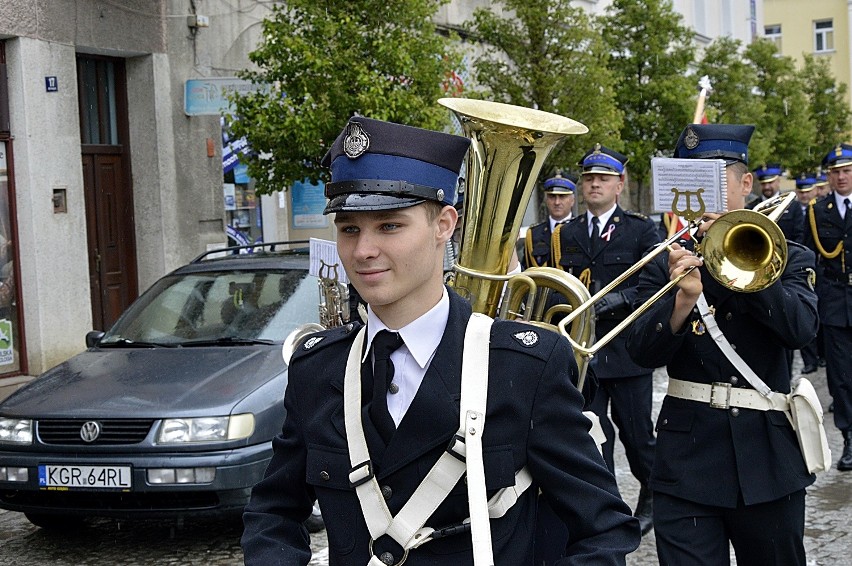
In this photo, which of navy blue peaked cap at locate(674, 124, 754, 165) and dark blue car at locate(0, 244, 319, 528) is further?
dark blue car at locate(0, 244, 319, 528)

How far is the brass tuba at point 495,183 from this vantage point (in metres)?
5.04

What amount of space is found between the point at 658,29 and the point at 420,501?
66.4 ft

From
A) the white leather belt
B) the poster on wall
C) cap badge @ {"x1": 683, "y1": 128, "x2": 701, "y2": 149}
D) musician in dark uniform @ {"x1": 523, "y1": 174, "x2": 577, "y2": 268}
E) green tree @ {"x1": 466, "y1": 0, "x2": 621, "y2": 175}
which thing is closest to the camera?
the white leather belt

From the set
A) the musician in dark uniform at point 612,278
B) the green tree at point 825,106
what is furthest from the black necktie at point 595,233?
the green tree at point 825,106

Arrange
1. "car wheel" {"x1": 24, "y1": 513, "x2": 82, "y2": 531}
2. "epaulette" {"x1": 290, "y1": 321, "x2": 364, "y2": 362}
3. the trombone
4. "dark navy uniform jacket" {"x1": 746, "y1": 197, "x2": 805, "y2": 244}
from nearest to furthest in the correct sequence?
"epaulette" {"x1": 290, "y1": 321, "x2": 364, "y2": 362}
the trombone
"car wheel" {"x1": 24, "y1": 513, "x2": 82, "y2": 531}
"dark navy uniform jacket" {"x1": 746, "y1": 197, "x2": 805, "y2": 244}

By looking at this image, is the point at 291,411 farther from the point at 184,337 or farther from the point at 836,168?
the point at 836,168

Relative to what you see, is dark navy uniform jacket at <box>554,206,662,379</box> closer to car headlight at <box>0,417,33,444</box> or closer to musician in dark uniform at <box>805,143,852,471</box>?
musician in dark uniform at <box>805,143,852,471</box>

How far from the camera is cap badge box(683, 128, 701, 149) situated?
16.9 ft

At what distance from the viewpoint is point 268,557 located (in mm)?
2758

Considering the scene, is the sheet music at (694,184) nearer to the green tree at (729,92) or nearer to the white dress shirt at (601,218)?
the white dress shirt at (601,218)

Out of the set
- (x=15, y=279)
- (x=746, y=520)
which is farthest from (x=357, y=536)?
(x=15, y=279)

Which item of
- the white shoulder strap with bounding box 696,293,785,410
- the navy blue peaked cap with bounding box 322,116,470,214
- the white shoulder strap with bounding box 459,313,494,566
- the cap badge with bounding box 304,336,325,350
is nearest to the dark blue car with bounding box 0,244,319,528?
the white shoulder strap with bounding box 696,293,785,410

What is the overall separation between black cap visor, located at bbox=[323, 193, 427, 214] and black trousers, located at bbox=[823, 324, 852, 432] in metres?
7.23

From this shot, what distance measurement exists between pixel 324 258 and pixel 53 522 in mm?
2253
